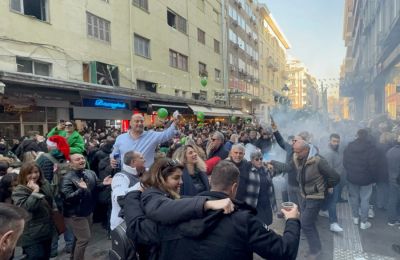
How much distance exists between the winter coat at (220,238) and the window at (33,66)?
1251cm

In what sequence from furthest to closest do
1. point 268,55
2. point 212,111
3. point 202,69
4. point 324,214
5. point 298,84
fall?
point 298,84
point 268,55
point 202,69
point 212,111
point 324,214

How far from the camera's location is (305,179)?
4.73m

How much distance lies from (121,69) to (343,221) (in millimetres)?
14589

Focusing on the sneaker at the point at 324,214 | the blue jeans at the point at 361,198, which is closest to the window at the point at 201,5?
the sneaker at the point at 324,214

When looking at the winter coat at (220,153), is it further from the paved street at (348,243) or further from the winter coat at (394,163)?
the winter coat at (394,163)

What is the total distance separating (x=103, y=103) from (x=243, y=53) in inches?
1216

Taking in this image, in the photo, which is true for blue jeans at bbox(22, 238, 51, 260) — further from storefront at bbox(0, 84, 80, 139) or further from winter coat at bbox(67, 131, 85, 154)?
storefront at bbox(0, 84, 80, 139)

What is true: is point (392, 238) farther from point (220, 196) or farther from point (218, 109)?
point (218, 109)

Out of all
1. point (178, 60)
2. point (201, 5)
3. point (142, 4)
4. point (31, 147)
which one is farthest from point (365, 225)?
point (201, 5)

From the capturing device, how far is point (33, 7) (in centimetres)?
1307

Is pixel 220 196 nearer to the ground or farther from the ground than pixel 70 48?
nearer to the ground

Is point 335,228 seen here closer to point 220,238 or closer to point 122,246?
point 122,246

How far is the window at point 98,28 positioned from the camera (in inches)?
627

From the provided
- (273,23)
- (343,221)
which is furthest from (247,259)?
(273,23)
